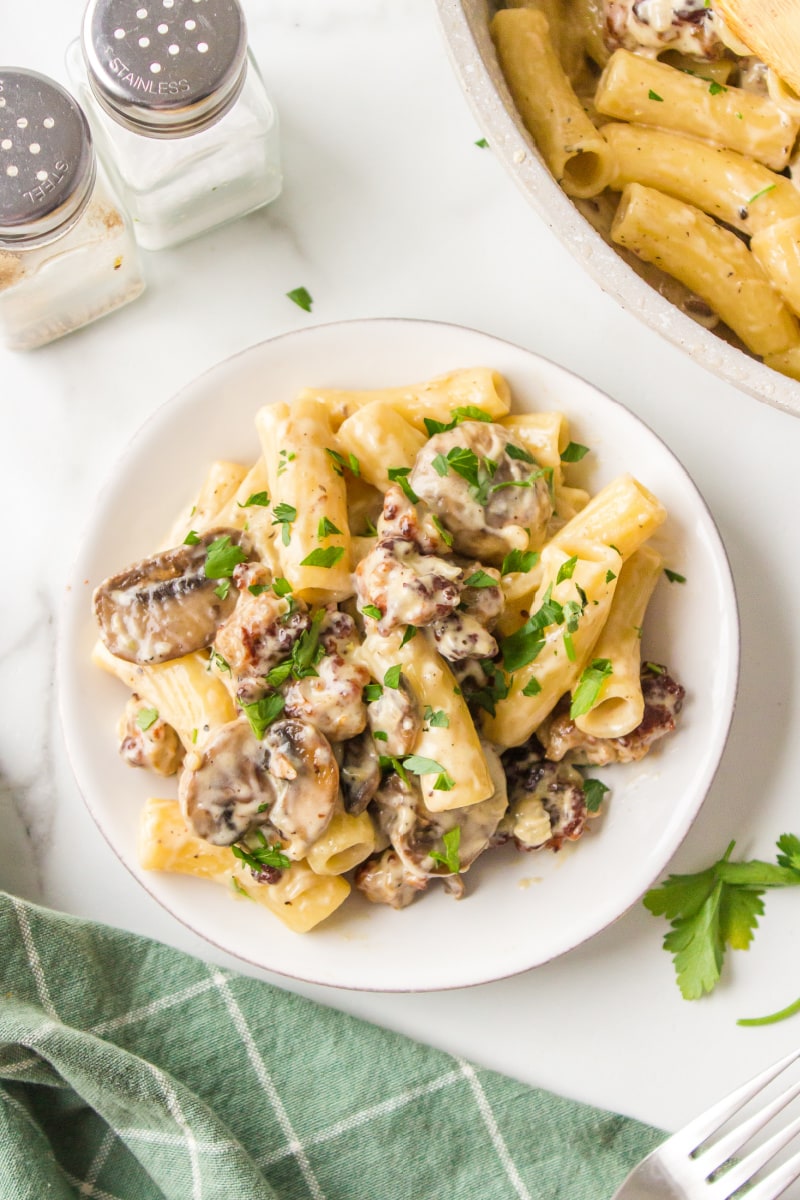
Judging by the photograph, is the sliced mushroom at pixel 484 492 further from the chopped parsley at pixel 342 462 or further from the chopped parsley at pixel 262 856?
the chopped parsley at pixel 262 856

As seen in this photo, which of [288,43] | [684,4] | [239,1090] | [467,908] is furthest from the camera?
[288,43]

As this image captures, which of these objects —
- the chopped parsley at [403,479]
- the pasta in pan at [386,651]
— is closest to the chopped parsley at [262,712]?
the pasta in pan at [386,651]

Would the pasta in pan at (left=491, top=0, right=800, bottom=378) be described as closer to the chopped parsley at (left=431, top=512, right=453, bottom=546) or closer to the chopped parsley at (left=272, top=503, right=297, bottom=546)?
the chopped parsley at (left=431, top=512, right=453, bottom=546)

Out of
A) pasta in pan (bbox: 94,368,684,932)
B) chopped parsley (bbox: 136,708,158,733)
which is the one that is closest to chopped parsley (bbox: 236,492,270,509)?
pasta in pan (bbox: 94,368,684,932)

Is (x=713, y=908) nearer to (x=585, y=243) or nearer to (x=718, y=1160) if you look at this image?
(x=718, y=1160)

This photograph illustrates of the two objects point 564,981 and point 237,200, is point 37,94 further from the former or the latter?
point 564,981

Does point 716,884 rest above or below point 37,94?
below

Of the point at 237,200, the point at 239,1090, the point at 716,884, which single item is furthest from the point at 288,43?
the point at 239,1090
